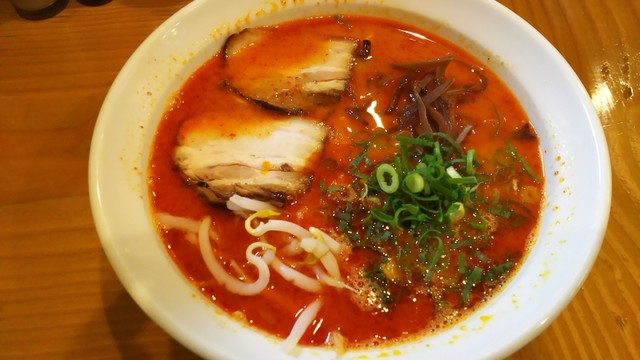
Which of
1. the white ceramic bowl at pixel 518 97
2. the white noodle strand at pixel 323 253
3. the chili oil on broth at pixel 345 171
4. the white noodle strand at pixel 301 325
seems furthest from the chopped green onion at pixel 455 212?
the white noodle strand at pixel 301 325

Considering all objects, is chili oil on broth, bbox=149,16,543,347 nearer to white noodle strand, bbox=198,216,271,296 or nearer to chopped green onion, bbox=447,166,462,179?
white noodle strand, bbox=198,216,271,296

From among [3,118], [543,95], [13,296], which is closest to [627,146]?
[543,95]

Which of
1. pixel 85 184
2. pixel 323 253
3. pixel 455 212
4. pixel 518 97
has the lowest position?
pixel 85 184

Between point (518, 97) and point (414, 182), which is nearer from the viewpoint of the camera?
point (414, 182)

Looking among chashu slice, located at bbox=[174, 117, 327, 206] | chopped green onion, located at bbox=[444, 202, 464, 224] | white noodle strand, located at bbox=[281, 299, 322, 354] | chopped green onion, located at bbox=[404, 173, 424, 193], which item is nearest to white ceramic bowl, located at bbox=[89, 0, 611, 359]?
white noodle strand, located at bbox=[281, 299, 322, 354]

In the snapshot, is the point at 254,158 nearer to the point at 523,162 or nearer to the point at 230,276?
the point at 230,276

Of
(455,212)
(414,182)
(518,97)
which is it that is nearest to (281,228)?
(414,182)

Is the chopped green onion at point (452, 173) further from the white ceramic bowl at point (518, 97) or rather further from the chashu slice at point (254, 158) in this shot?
the chashu slice at point (254, 158)
